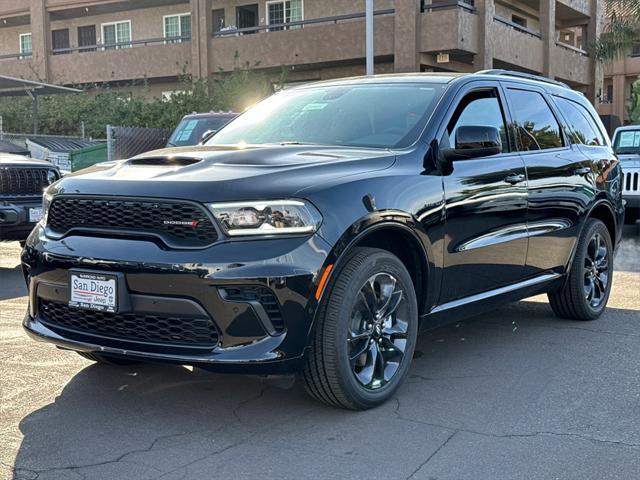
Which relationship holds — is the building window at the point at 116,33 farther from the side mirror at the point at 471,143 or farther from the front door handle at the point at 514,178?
the side mirror at the point at 471,143

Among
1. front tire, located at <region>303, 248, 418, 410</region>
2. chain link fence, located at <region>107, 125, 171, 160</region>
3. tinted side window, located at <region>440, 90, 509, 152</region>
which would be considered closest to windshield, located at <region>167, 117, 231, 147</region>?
chain link fence, located at <region>107, 125, 171, 160</region>

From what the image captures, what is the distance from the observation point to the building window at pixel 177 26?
29.6 m

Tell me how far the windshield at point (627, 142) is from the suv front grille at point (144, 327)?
12.0 m

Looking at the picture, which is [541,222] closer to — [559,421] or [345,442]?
[559,421]

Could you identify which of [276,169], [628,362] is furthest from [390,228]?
[628,362]

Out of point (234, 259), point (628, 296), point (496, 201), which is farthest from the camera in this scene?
point (628, 296)

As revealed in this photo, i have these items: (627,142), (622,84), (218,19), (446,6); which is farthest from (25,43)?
(622,84)

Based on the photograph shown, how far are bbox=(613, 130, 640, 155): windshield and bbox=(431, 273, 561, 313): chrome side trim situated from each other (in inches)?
360

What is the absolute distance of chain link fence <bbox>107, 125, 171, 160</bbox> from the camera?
641 inches

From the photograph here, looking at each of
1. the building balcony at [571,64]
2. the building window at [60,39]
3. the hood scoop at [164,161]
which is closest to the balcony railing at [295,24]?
the building balcony at [571,64]

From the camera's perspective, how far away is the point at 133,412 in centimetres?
404

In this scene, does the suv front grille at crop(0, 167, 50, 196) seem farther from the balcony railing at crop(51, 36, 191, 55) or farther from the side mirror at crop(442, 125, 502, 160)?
the balcony railing at crop(51, 36, 191, 55)

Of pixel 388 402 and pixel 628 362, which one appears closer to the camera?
pixel 388 402

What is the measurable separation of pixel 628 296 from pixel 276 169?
490 centimetres
